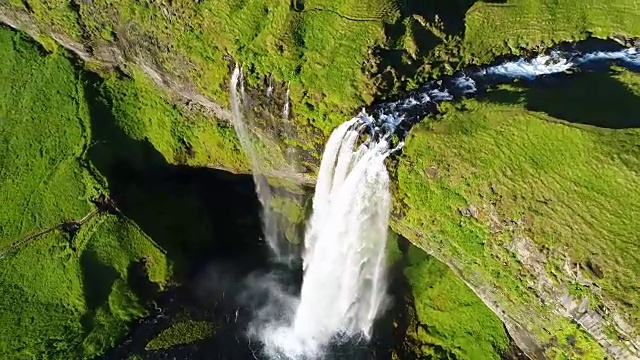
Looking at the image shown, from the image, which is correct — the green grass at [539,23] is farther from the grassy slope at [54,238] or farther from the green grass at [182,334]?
the grassy slope at [54,238]

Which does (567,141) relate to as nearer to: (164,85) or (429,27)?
(429,27)

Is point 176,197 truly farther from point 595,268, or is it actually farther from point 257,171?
point 595,268

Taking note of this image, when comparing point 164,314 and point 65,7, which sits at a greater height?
point 65,7

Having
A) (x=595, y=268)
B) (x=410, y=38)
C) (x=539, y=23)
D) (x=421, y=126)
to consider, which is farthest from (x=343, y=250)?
(x=539, y=23)

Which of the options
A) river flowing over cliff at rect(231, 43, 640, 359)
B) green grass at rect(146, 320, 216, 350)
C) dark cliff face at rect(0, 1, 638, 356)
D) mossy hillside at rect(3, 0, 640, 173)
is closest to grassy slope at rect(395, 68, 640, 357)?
dark cliff face at rect(0, 1, 638, 356)

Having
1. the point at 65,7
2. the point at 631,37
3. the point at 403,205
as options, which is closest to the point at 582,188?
the point at 403,205

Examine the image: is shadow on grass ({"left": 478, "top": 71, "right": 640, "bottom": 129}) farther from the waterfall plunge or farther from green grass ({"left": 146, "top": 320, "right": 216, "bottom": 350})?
green grass ({"left": 146, "top": 320, "right": 216, "bottom": 350})

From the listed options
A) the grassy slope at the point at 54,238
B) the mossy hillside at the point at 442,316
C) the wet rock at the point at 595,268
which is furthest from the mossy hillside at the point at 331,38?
the wet rock at the point at 595,268

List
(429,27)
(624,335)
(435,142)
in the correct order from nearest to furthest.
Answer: (624,335) < (435,142) < (429,27)
